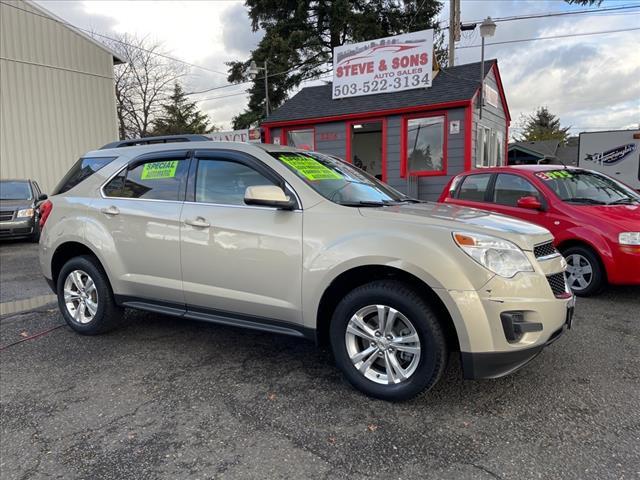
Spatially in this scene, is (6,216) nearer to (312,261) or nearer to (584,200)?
(312,261)

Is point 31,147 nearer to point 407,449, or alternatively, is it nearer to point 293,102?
point 293,102

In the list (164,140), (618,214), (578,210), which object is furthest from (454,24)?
(164,140)

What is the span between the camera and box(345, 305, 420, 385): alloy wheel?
9.66ft

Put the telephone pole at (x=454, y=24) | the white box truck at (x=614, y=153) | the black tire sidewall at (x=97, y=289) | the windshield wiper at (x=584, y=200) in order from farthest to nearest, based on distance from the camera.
→ the telephone pole at (x=454, y=24), the white box truck at (x=614, y=153), the windshield wiper at (x=584, y=200), the black tire sidewall at (x=97, y=289)

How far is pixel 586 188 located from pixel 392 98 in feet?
24.3

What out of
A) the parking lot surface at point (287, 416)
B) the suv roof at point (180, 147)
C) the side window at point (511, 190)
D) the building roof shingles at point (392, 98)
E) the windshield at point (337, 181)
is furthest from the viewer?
the building roof shingles at point (392, 98)

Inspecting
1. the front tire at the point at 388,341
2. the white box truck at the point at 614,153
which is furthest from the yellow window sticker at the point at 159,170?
the white box truck at the point at 614,153

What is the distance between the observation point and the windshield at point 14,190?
11209 millimetres

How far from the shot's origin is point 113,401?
10.4ft

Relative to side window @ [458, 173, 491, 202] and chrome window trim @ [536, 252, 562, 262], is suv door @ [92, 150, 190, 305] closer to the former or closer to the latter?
chrome window trim @ [536, 252, 562, 262]

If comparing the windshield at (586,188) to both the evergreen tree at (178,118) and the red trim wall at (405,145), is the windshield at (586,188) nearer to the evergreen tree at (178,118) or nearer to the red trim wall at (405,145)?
the red trim wall at (405,145)

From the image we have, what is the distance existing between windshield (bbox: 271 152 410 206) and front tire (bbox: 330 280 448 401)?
74 cm

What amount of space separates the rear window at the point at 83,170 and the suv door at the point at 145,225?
0.90 ft

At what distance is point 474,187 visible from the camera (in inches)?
262
